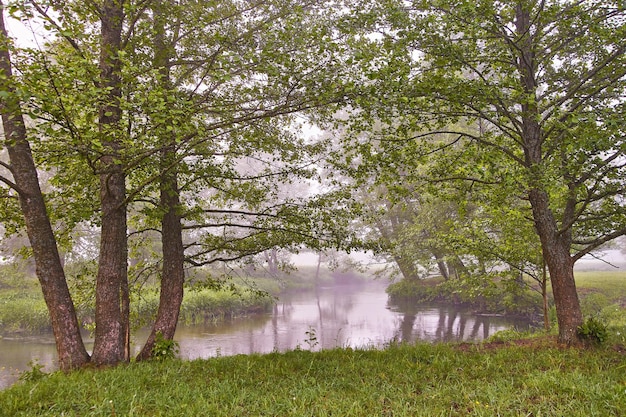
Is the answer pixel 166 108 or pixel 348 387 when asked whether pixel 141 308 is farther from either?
pixel 166 108

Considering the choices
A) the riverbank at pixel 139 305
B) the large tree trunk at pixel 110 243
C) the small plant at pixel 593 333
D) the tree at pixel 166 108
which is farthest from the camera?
the riverbank at pixel 139 305

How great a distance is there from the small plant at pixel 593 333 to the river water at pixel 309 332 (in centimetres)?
471

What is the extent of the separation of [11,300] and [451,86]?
2264 centimetres

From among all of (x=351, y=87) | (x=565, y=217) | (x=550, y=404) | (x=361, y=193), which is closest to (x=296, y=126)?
(x=351, y=87)

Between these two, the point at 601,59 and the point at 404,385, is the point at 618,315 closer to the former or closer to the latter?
the point at 601,59

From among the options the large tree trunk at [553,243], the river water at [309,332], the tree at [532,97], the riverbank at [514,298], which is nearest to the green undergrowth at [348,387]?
the large tree trunk at [553,243]

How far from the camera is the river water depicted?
1341 cm

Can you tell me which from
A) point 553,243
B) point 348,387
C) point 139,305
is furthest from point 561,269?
point 139,305

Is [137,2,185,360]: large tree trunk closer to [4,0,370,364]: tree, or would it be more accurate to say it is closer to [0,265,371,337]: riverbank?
[4,0,370,364]: tree

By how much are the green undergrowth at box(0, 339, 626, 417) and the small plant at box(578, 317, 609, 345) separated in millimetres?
258

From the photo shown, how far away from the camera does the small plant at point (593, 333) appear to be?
7547mm

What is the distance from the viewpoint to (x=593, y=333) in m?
7.62

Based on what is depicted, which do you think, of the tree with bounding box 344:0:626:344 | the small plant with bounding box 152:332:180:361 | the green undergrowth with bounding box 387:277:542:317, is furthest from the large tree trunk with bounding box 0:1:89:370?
the green undergrowth with bounding box 387:277:542:317

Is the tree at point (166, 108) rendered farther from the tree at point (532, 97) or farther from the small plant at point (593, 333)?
the small plant at point (593, 333)
